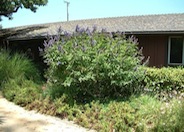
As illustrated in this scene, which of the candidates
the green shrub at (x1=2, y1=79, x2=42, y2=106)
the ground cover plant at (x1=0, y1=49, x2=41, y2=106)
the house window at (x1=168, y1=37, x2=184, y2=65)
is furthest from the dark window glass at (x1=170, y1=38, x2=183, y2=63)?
the green shrub at (x1=2, y1=79, x2=42, y2=106)

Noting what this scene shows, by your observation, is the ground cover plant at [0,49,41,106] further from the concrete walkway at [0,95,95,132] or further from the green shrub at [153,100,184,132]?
the green shrub at [153,100,184,132]

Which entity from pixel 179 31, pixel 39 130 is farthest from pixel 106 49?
pixel 179 31

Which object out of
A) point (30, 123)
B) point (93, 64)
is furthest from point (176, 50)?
point (30, 123)

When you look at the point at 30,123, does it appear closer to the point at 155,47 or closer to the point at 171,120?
the point at 171,120

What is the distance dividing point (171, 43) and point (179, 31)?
128 centimetres

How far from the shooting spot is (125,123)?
6.36 metres

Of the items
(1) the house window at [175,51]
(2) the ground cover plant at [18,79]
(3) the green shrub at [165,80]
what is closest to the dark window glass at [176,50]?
(1) the house window at [175,51]

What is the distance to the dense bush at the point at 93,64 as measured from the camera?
27.3ft

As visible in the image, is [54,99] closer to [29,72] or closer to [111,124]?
[111,124]

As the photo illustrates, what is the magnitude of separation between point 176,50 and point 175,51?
65 mm

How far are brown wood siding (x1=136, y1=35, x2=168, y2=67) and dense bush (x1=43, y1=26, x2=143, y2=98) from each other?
4.07m

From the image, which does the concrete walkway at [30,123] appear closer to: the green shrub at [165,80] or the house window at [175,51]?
the green shrub at [165,80]

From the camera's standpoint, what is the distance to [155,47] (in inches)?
515

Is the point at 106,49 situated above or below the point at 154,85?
above
